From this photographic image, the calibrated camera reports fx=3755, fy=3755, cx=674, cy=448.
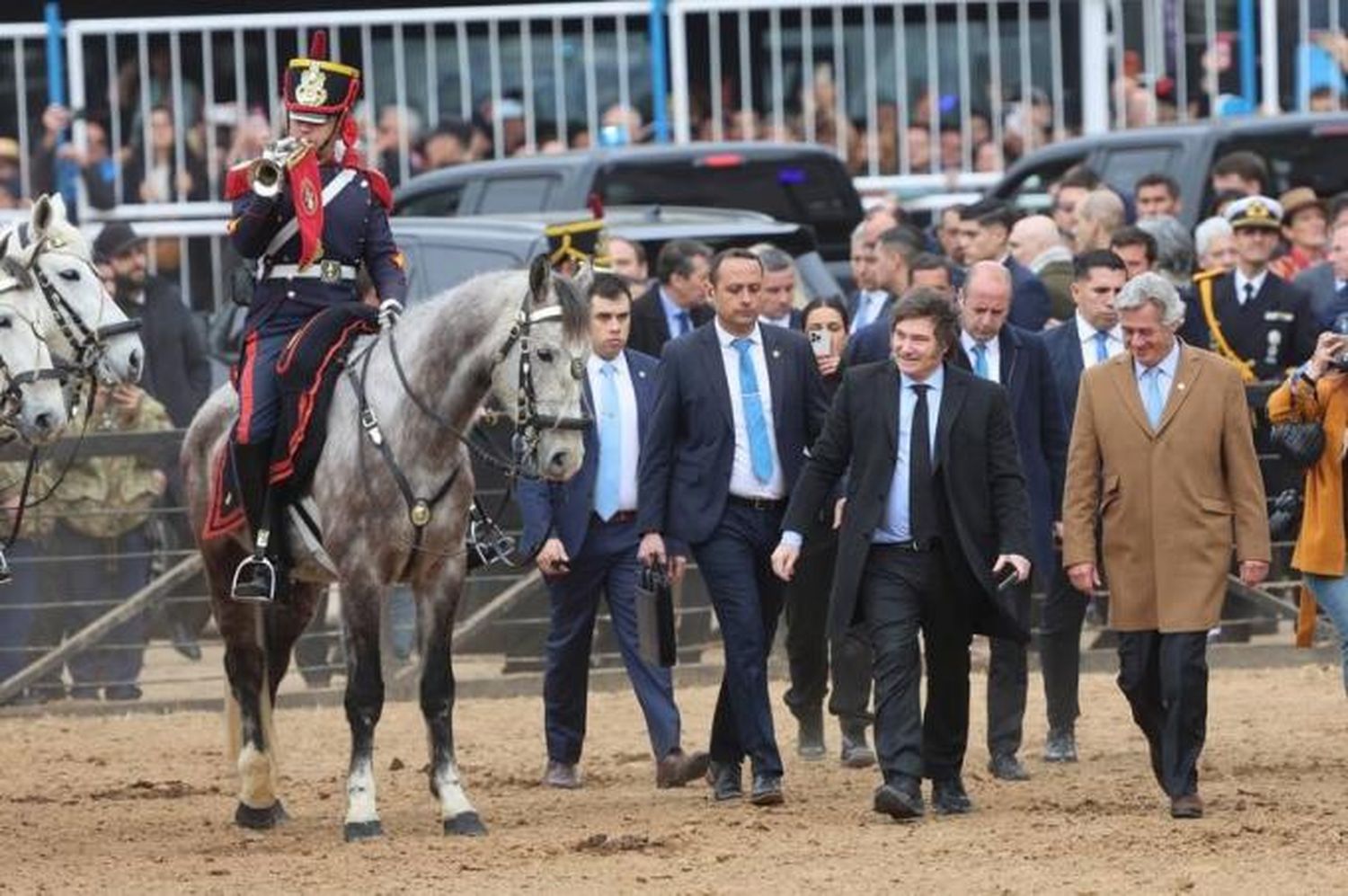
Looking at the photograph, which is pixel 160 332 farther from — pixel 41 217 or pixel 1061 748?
pixel 1061 748

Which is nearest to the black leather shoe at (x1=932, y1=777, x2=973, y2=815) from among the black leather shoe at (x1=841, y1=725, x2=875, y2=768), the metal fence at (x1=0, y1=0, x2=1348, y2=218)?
the black leather shoe at (x1=841, y1=725, x2=875, y2=768)

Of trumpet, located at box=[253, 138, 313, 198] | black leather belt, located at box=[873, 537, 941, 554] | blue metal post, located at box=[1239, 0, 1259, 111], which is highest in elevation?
blue metal post, located at box=[1239, 0, 1259, 111]

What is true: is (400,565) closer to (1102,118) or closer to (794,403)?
(794,403)

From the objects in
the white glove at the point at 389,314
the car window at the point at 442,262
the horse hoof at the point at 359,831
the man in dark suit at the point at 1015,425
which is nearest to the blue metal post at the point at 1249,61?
the car window at the point at 442,262

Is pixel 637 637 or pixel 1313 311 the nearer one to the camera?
pixel 637 637

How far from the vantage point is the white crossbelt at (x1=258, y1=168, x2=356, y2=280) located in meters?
14.8

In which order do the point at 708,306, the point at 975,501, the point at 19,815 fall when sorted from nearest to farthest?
1. the point at 975,501
2. the point at 19,815
3. the point at 708,306

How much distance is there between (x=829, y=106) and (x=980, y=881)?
12212 millimetres

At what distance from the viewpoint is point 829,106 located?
2450 centimetres

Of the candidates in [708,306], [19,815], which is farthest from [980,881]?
[708,306]

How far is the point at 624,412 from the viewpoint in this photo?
16.4m

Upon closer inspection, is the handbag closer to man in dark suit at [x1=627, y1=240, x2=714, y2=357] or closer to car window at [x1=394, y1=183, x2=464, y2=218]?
man in dark suit at [x1=627, y1=240, x2=714, y2=357]

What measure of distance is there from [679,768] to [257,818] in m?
1.87

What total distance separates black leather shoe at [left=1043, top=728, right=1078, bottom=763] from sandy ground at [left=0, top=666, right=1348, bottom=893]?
0.09 metres
